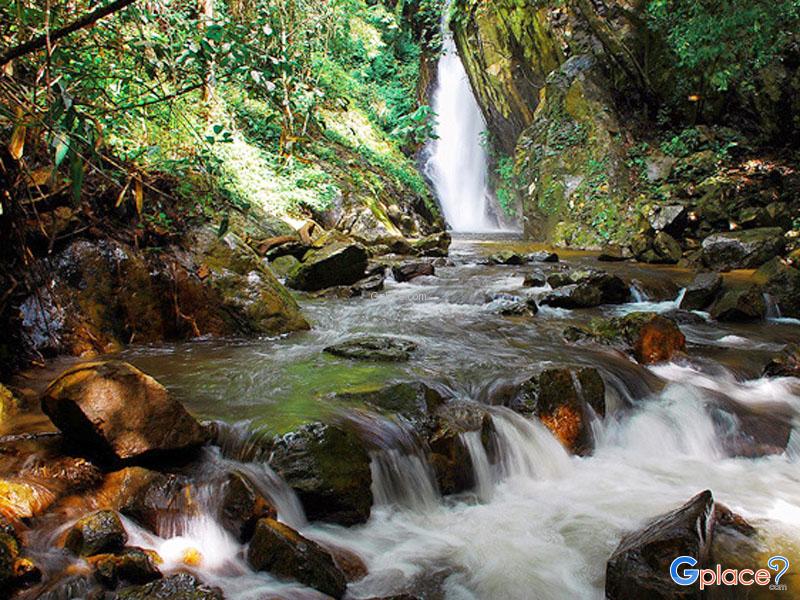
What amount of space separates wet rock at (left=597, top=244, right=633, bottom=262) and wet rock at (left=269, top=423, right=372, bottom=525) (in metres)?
10.6

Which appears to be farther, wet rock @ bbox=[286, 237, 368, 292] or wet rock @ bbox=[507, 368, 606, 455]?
wet rock @ bbox=[286, 237, 368, 292]

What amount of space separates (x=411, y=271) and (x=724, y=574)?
27.3ft

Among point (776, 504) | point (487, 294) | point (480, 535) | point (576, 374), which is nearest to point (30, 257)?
point (480, 535)

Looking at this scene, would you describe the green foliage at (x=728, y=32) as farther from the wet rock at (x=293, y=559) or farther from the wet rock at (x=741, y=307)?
the wet rock at (x=293, y=559)

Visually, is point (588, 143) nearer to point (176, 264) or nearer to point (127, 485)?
point (176, 264)

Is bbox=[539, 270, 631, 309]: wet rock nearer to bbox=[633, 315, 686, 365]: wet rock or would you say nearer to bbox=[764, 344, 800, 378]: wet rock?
bbox=[633, 315, 686, 365]: wet rock

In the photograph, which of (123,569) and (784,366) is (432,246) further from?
(123,569)

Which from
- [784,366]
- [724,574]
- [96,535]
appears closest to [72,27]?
[96,535]

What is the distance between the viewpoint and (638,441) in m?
4.94

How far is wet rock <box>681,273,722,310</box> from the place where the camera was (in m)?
8.48

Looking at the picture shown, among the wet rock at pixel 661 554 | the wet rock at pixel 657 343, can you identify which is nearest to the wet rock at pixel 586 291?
the wet rock at pixel 657 343

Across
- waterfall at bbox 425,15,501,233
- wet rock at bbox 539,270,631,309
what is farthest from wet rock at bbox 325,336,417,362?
waterfall at bbox 425,15,501,233

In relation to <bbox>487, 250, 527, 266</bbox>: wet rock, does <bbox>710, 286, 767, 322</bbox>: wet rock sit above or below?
below

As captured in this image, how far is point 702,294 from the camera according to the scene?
848 centimetres
